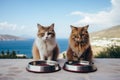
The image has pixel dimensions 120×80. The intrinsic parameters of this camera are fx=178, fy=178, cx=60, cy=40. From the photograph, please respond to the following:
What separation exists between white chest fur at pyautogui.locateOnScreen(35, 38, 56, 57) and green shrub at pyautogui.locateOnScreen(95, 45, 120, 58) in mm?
1771

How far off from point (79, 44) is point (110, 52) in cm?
183

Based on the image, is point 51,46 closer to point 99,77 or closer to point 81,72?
point 81,72

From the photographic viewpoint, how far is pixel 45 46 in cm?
184

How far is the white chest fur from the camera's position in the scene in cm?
184

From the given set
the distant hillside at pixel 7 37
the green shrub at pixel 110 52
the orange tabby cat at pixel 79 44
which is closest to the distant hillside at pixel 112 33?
the green shrub at pixel 110 52

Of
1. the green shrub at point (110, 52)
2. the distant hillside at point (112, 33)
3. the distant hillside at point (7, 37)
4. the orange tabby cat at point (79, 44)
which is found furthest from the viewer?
the distant hillside at point (112, 33)

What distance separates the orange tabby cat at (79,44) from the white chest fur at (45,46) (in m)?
0.21

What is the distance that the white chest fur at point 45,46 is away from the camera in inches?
72.6

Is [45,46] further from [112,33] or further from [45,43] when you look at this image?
[112,33]

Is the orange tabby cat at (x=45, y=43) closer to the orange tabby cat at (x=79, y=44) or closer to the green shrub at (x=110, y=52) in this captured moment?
the orange tabby cat at (x=79, y=44)

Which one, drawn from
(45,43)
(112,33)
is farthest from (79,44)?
(112,33)

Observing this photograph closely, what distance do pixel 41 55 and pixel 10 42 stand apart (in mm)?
2759

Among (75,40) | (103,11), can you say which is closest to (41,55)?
(75,40)

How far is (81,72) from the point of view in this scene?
1473 millimetres
